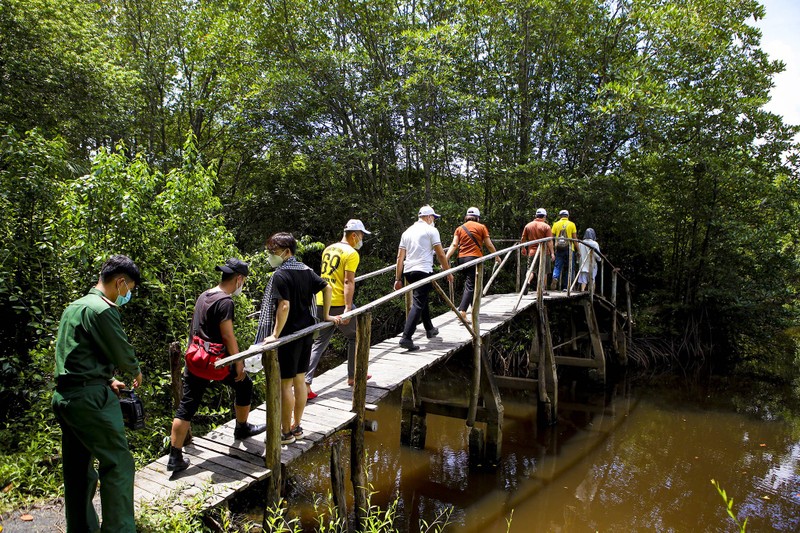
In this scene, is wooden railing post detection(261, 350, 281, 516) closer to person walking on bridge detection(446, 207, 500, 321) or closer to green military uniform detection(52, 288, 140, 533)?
green military uniform detection(52, 288, 140, 533)

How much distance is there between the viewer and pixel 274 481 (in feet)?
12.6

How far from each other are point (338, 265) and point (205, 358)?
1.57 m

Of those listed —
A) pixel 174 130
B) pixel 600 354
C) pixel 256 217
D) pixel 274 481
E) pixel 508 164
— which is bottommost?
pixel 600 354

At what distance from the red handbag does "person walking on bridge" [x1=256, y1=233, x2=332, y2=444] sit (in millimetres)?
393

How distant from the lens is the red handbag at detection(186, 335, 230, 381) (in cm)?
376

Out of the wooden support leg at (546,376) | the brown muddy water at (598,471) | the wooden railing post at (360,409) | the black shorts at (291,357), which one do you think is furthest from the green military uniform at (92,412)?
the wooden support leg at (546,376)

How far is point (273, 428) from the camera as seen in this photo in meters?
3.80

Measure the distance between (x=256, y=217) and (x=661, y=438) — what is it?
12403 millimetres

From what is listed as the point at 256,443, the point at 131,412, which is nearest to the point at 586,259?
the point at 256,443

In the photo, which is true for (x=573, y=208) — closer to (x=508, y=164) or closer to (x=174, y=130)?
(x=508, y=164)

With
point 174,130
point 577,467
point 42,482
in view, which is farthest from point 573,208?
point 174,130

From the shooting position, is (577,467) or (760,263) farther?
(760,263)

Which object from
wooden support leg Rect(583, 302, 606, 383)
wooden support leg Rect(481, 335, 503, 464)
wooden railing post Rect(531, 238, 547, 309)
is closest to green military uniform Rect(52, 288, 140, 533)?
wooden support leg Rect(481, 335, 503, 464)

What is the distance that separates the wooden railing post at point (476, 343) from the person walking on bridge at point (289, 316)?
9.20 feet
